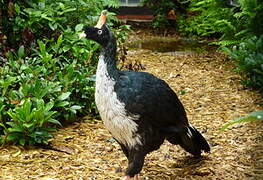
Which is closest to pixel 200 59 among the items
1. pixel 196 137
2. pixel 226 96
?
pixel 226 96

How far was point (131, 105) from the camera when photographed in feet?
9.74

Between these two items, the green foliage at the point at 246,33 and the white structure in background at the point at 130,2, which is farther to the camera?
the white structure in background at the point at 130,2

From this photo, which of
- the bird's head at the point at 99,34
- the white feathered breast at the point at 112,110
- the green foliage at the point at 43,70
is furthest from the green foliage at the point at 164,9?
the white feathered breast at the point at 112,110

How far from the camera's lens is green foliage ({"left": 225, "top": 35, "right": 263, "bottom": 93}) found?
16.9ft

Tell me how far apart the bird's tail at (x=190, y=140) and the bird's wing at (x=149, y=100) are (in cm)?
12

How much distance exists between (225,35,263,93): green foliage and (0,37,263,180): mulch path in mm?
183

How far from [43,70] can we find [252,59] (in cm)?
255

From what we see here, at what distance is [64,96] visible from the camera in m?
4.15

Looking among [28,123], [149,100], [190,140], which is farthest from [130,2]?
[149,100]

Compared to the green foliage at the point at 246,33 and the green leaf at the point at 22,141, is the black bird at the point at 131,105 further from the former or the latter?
the green foliage at the point at 246,33

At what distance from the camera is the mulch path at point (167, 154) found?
3.47 meters

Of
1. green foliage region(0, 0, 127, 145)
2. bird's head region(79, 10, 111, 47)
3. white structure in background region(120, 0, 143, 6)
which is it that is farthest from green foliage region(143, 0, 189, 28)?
bird's head region(79, 10, 111, 47)

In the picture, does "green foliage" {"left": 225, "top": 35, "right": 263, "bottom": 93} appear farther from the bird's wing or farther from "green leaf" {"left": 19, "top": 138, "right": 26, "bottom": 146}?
"green leaf" {"left": 19, "top": 138, "right": 26, "bottom": 146}

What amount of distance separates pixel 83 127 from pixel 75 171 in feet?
3.32
